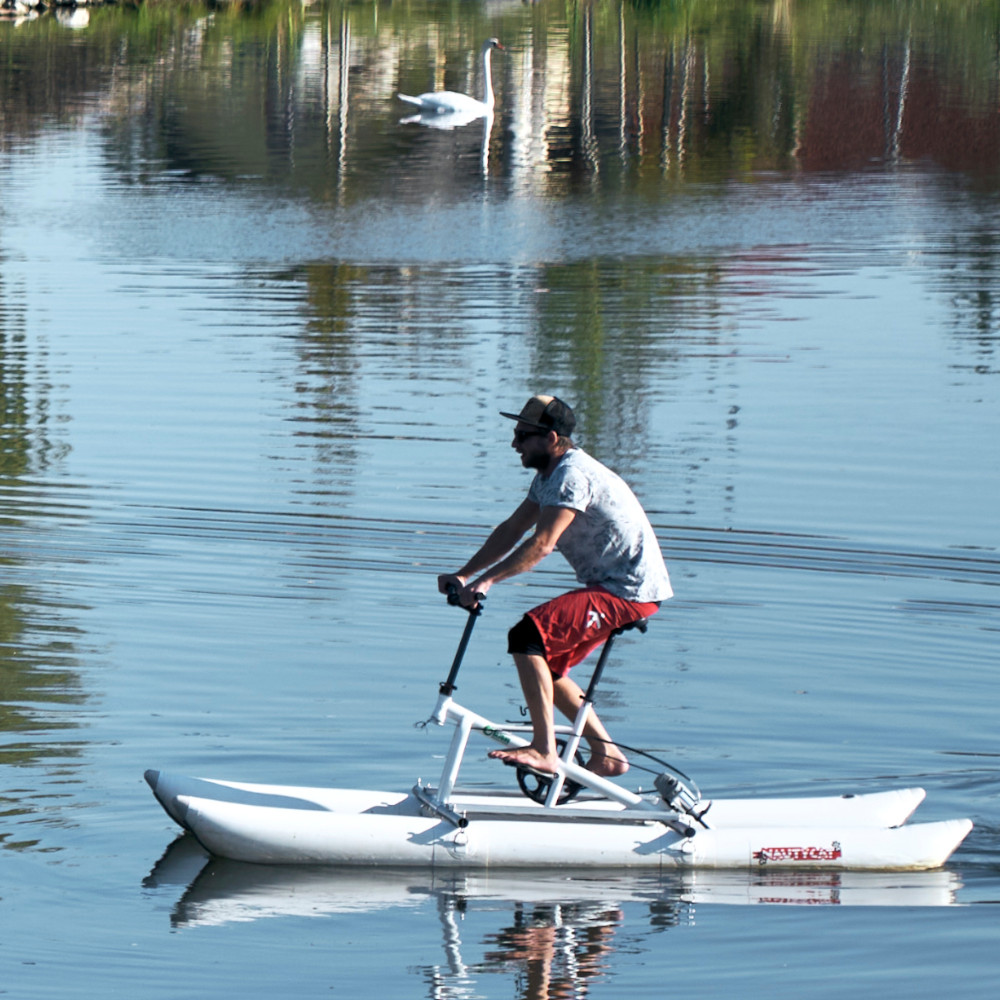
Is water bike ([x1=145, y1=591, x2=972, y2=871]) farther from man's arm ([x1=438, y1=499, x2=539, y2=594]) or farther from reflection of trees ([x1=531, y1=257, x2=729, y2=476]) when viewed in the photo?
reflection of trees ([x1=531, y1=257, x2=729, y2=476])

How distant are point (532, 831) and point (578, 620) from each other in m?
0.88

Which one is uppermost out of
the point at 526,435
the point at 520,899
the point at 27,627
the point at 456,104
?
the point at 526,435

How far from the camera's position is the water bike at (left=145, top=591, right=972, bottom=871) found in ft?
26.6

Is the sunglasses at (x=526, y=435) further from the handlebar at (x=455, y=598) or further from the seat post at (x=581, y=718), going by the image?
the seat post at (x=581, y=718)

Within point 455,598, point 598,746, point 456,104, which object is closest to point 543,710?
point 598,746

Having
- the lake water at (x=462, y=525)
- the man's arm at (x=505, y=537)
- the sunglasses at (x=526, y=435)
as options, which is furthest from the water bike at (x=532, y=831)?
the sunglasses at (x=526, y=435)

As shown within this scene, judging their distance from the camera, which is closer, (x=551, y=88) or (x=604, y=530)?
(x=604, y=530)

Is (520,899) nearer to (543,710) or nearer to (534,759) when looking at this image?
(534,759)

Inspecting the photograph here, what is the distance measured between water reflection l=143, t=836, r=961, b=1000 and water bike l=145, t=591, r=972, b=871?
60mm

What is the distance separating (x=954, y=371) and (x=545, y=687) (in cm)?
1163

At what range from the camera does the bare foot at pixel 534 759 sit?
809 cm

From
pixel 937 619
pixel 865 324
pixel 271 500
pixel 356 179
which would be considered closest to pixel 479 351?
pixel 865 324

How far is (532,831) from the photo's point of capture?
8.12m

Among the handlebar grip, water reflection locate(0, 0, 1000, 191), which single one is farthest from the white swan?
the handlebar grip
